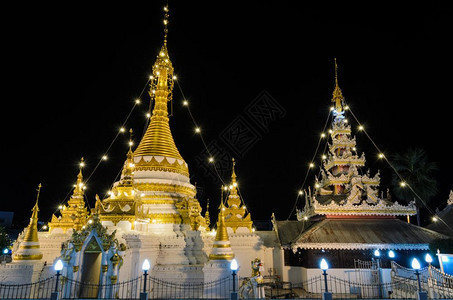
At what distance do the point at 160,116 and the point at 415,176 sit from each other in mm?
24131

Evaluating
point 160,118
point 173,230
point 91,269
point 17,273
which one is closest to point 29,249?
point 17,273

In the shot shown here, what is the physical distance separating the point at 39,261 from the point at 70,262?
9.18ft

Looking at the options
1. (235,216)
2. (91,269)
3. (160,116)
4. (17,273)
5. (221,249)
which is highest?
(160,116)

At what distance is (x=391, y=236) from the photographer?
17.9 metres

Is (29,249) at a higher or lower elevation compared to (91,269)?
higher

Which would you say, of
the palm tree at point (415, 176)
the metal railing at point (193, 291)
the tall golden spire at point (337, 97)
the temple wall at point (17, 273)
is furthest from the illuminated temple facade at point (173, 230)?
the palm tree at point (415, 176)

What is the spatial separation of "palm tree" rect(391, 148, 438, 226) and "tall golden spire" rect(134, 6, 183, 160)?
20.9 meters

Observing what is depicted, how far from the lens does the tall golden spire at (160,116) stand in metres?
22.9

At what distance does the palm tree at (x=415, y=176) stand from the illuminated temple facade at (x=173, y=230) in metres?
7.51

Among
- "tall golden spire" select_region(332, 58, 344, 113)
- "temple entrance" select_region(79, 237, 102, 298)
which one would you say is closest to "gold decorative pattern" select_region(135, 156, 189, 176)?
"temple entrance" select_region(79, 237, 102, 298)

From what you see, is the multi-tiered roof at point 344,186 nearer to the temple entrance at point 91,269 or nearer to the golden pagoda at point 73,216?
the temple entrance at point 91,269

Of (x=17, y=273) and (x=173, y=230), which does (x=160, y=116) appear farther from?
(x=17, y=273)

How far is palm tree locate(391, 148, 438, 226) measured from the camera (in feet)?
92.4

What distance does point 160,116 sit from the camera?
24.6 m
